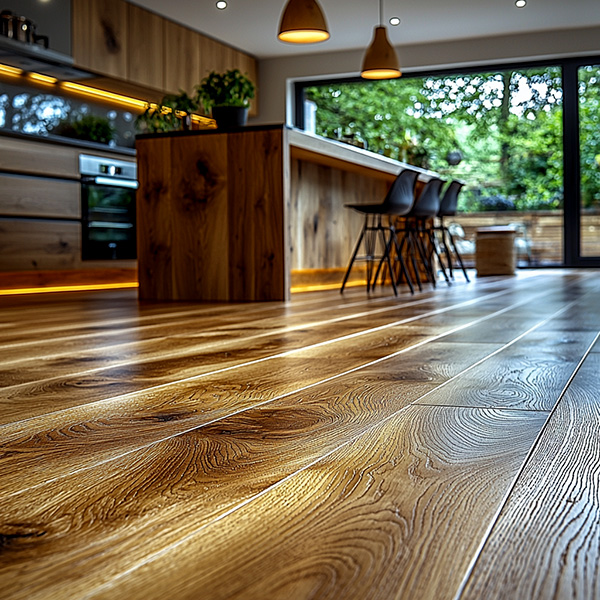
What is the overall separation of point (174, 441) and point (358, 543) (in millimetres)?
400

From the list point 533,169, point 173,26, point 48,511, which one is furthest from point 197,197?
point 533,169

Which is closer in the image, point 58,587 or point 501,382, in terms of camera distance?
point 58,587

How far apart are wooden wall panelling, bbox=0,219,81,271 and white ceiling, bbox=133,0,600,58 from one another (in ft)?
7.83

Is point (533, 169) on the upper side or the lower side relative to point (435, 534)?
upper

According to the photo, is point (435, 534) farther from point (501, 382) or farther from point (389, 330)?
point (389, 330)

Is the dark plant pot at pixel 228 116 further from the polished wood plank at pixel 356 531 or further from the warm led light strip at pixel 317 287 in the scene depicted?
the polished wood plank at pixel 356 531

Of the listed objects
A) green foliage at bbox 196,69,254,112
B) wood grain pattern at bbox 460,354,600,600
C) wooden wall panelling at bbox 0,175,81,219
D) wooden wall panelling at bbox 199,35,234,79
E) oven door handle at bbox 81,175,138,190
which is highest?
wooden wall panelling at bbox 199,35,234,79

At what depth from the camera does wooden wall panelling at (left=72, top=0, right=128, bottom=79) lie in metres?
6.41

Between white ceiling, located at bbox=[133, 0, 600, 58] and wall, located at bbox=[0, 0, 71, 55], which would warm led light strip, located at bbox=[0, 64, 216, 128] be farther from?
white ceiling, located at bbox=[133, 0, 600, 58]

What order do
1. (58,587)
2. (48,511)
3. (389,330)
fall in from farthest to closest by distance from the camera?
1. (389,330)
2. (48,511)
3. (58,587)

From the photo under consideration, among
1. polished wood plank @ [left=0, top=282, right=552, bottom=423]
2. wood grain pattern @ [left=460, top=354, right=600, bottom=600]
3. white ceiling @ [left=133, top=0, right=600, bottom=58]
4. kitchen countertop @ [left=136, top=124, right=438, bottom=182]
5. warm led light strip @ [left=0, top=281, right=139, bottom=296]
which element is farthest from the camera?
white ceiling @ [left=133, top=0, right=600, bottom=58]

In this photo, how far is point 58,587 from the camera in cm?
52

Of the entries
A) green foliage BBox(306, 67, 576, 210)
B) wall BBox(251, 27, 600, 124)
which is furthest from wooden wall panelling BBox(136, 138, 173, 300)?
wall BBox(251, 27, 600, 124)

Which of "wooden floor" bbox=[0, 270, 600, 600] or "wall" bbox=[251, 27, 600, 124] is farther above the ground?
"wall" bbox=[251, 27, 600, 124]
